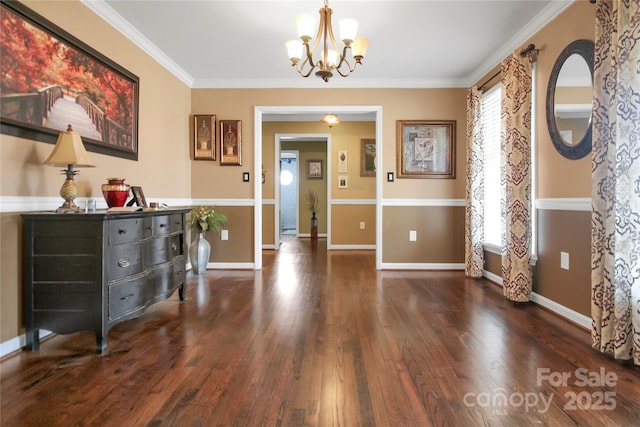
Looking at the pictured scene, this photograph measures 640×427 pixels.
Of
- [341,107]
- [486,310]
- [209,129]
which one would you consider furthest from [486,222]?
[209,129]

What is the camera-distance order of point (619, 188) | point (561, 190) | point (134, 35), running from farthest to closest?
1. point (134, 35)
2. point (561, 190)
3. point (619, 188)

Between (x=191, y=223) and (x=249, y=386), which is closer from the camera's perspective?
(x=249, y=386)

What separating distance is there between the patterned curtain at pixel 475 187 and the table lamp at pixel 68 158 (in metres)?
3.87

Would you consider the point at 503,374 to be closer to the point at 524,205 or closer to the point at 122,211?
the point at 524,205

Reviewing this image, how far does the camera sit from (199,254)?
13.6ft

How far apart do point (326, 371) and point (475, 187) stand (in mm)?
3118

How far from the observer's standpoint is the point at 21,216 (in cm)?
196

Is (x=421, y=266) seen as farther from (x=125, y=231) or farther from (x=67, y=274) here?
(x=67, y=274)

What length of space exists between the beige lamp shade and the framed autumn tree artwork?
0.72 ft

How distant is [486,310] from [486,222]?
150 cm

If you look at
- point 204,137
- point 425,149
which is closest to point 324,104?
point 425,149

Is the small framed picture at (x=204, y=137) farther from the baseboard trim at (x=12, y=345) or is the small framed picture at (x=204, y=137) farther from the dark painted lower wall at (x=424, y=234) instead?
the baseboard trim at (x=12, y=345)

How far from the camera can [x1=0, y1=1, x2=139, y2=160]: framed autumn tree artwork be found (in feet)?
6.23

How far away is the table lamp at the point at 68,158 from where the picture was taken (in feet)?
6.48
